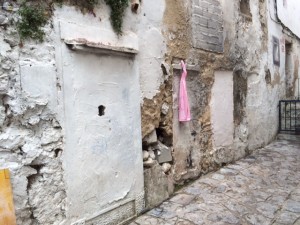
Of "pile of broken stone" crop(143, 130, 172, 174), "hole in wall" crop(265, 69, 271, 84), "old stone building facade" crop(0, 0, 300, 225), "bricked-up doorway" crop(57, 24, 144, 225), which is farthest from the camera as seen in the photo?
"hole in wall" crop(265, 69, 271, 84)

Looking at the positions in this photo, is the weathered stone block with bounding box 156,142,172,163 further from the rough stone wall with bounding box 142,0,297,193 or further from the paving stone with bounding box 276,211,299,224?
the paving stone with bounding box 276,211,299,224

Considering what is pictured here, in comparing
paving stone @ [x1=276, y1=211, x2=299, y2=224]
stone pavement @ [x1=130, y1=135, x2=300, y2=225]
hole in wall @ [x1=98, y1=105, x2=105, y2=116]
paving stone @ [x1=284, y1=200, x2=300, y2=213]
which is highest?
hole in wall @ [x1=98, y1=105, x2=105, y2=116]

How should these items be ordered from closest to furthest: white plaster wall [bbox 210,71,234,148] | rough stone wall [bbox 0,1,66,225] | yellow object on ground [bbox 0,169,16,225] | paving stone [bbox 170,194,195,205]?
1. yellow object on ground [bbox 0,169,16,225]
2. rough stone wall [bbox 0,1,66,225]
3. paving stone [bbox 170,194,195,205]
4. white plaster wall [bbox 210,71,234,148]

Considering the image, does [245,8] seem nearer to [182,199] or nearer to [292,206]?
[292,206]

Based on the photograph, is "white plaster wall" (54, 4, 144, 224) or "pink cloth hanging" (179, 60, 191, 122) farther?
"pink cloth hanging" (179, 60, 191, 122)

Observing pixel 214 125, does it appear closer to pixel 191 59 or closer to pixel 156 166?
pixel 191 59

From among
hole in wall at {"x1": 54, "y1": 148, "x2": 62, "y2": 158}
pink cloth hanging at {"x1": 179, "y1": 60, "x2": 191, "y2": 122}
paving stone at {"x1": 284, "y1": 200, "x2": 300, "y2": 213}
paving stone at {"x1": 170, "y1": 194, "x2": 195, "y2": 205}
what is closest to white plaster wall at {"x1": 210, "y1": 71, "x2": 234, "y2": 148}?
pink cloth hanging at {"x1": 179, "y1": 60, "x2": 191, "y2": 122}

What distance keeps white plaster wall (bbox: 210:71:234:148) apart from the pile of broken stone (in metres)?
1.38

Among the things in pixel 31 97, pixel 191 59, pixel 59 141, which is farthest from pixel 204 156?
A: pixel 31 97

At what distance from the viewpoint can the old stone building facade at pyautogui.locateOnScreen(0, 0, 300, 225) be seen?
2422mm

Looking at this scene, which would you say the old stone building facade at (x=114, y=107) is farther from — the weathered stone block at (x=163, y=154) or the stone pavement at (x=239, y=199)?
the stone pavement at (x=239, y=199)

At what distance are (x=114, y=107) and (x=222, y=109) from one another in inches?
106

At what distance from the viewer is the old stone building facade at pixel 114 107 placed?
2422 mm

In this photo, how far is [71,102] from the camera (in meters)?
2.74
